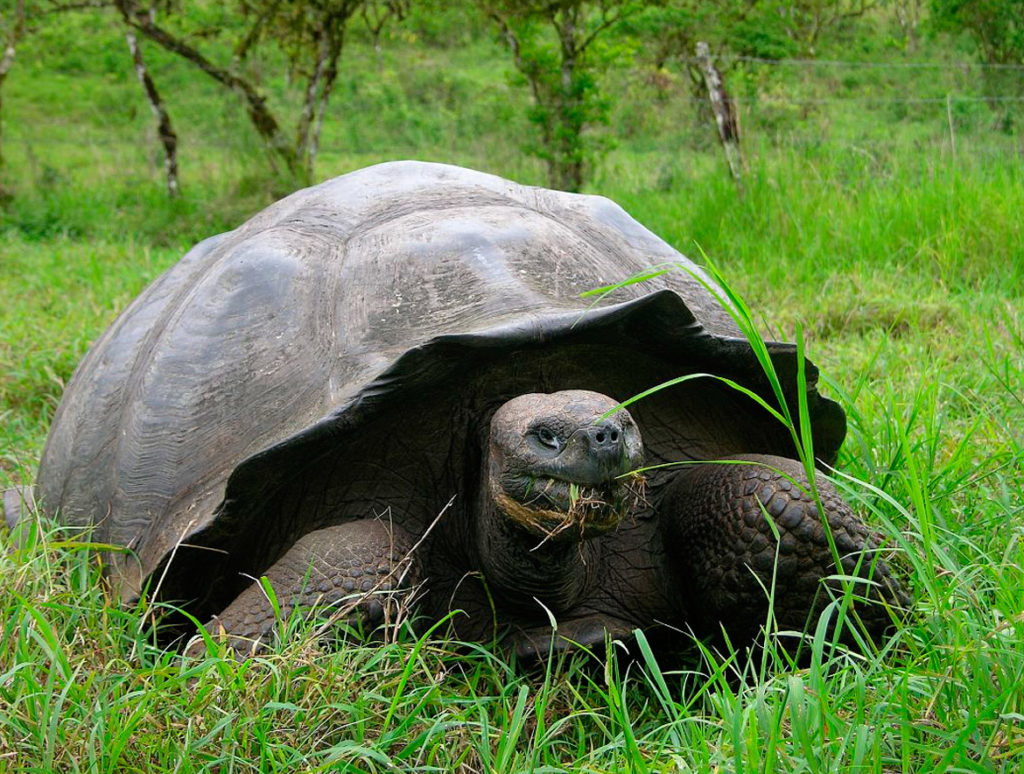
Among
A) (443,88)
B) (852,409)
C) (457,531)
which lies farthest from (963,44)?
(457,531)

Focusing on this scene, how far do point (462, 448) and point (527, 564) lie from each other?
12.3 inches

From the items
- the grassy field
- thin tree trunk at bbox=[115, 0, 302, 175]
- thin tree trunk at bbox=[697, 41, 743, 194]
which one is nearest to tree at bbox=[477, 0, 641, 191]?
the grassy field

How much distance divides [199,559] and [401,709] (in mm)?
615

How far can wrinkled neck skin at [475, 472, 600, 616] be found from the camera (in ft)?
6.30

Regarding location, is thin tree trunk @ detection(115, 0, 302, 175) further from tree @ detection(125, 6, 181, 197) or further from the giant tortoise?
the giant tortoise

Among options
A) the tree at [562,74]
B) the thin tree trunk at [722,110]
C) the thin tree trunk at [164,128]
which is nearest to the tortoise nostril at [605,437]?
the thin tree trunk at [722,110]

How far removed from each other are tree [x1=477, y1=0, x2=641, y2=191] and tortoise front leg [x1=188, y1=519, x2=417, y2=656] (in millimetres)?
5678

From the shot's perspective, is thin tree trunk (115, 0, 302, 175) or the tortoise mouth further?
thin tree trunk (115, 0, 302, 175)

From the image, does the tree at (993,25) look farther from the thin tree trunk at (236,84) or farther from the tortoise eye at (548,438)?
the tortoise eye at (548,438)

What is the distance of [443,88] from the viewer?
54.7ft

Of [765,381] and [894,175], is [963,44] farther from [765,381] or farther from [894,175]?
[765,381]

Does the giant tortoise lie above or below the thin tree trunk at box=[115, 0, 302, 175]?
below

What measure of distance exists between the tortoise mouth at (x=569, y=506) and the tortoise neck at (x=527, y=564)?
0.04m

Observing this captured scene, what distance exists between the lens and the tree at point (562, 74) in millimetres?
7469
